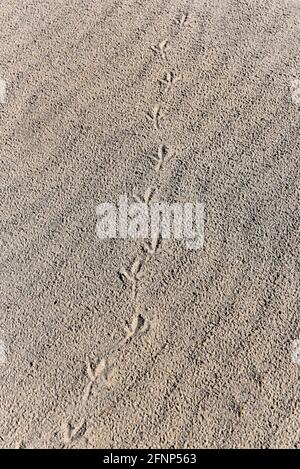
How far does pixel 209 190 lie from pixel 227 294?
0.61 metres

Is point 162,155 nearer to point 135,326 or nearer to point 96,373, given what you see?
point 135,326

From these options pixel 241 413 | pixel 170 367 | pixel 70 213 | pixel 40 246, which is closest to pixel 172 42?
pixel 70 213

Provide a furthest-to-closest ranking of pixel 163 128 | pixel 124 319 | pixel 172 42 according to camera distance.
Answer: pixel 172 42, pixel 163 128, pixel 124 319

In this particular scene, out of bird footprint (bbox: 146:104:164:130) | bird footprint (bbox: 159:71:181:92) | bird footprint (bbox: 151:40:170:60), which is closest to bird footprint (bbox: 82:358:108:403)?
bird footprint (bbox: 146:104:164:130)

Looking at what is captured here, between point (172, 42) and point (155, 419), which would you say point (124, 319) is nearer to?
point (155, 419)

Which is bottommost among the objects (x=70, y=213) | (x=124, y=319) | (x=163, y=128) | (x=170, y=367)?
(x=170, y=367)

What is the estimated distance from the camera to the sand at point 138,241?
2639 millimetres

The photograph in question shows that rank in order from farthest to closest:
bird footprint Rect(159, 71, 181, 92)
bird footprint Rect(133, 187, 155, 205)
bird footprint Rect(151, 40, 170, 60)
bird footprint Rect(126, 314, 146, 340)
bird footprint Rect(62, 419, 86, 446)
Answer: bird footprint Rect(151, 40, 170, 60) → bird footprint Rect(159, 71, 181, 92) → bird footprint Rect(133, 187, 155, 205) → bird footprint Rect(126, 314, 146, 340) → bird footprint Rect(62, 419, 86, 446)

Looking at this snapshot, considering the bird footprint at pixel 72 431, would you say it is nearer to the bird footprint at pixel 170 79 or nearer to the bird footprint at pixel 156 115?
the bird footprint at pixel 156 115

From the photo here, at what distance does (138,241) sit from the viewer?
3.00m

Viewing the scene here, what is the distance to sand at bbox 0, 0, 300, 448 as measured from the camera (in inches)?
104

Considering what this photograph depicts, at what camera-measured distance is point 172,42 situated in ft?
11.7

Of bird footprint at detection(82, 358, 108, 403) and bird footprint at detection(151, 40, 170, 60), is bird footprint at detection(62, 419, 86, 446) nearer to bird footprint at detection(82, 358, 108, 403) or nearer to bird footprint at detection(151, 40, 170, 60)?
bird footprint at detection(82, 358, 108, 403)

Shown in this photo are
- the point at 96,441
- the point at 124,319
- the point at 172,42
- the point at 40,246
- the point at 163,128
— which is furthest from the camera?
the point at 172,42
